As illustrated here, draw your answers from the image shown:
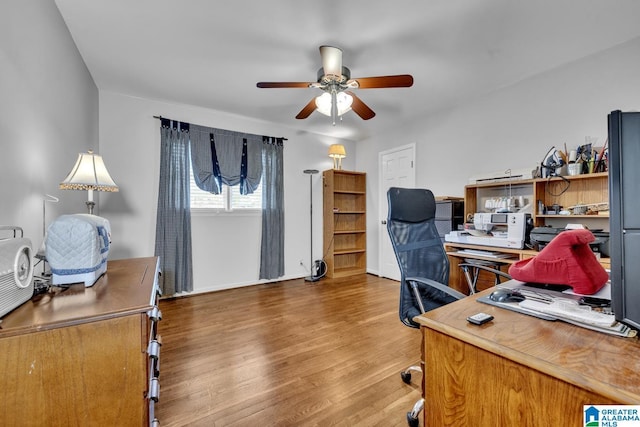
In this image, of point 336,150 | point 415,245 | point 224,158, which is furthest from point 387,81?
point 224,158

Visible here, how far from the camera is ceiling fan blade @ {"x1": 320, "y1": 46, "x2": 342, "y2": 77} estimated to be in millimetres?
2057

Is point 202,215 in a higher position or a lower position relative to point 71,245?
higher

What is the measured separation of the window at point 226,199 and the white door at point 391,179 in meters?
2.10

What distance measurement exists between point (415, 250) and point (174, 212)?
299cm

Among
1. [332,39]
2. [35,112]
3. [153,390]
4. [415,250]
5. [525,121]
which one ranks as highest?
[332,39]

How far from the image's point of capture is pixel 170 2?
5.88 feet

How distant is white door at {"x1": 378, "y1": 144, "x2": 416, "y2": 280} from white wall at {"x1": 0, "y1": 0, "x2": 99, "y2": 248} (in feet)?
12.8

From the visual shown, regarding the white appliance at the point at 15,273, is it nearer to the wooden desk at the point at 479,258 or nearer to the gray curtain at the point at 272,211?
the wooden desk at the point at 479,258

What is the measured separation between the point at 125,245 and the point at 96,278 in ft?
7.72

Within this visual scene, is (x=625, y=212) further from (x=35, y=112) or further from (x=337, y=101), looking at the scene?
(x=35, y=112)

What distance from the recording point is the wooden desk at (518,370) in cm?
58

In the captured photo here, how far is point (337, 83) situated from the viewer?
7.42 feet

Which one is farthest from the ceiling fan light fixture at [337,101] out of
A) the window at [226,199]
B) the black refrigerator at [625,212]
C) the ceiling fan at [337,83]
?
the black refrigerator at [625,212]

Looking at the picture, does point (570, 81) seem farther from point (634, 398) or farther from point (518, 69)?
point (634, 398)
